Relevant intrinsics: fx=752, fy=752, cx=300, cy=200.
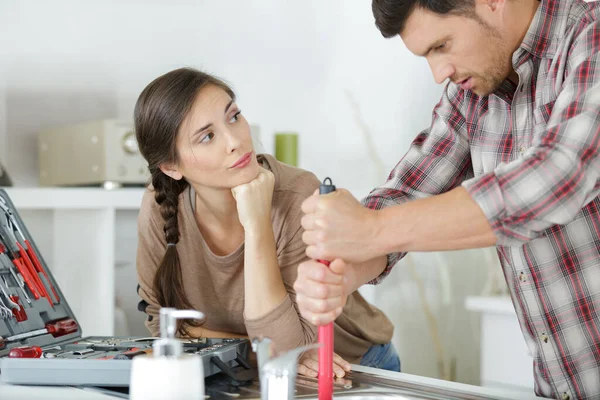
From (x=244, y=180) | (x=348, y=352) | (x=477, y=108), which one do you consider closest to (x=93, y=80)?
(x=244, y=180)

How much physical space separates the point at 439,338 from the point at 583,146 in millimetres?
2310

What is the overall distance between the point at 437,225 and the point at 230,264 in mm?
726

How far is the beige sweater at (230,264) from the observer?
→ 61.8 inches

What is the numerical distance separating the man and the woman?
279mm

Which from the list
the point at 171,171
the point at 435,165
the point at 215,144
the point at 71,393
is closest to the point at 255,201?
the point at 215,144

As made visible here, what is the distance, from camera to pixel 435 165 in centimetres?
134

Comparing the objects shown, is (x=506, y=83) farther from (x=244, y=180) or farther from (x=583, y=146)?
(x=244, y=180)

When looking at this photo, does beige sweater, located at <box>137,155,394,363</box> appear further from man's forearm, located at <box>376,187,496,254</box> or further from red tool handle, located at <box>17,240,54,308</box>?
man's forearm, located at <box>376,187,496,254</box>

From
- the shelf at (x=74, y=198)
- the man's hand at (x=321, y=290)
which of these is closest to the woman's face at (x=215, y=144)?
the man's hand at (x=321, y=290)

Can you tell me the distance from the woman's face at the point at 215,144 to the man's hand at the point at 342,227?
23.0 inches

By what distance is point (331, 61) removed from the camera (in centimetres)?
319

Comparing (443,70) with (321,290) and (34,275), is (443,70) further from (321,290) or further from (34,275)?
(34,275)

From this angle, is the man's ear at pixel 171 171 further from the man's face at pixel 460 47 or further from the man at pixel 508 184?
the man's face at pixel 460 47

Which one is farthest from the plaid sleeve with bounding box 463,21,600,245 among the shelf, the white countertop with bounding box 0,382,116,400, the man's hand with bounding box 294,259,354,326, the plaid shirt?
the shelf
